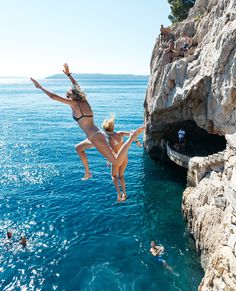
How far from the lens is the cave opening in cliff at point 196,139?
32.2 m

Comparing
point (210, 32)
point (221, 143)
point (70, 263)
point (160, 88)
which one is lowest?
point (70, 263)

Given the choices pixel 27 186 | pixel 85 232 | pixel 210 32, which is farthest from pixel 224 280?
pixel 27 186

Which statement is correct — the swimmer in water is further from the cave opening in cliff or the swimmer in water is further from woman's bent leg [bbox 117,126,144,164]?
the cave opening in cliff

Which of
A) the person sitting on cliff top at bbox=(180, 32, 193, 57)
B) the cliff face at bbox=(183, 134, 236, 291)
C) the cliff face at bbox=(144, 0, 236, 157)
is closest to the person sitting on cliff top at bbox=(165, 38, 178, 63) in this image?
the cliff face at bbox=(144, 0, 236, 157)

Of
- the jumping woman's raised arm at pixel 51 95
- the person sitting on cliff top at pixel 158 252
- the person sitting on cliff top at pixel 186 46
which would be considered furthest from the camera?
the person sitting on cliff top at pixel 186 46

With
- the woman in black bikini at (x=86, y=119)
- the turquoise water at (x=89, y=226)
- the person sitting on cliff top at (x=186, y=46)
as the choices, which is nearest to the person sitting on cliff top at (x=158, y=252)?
the turquoise water at (x=89, y=226)

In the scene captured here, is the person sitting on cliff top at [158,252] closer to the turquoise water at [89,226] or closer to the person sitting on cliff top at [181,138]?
the turquoise water at [89,226]

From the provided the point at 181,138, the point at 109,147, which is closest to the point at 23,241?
the point at 109,147

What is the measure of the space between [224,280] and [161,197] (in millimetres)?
17001

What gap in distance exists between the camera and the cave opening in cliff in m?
32.2

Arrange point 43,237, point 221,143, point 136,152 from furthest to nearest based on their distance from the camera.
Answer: point 136,152, point 221,143, point 43,237

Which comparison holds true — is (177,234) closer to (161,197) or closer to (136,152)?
(161,197)

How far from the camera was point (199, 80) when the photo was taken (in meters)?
24.2

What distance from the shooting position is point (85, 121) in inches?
328
